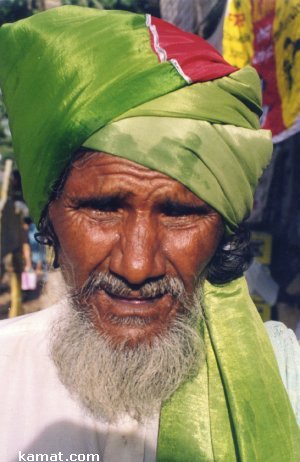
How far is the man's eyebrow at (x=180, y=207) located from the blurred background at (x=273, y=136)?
596 mm

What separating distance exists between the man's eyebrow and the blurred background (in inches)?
23.4

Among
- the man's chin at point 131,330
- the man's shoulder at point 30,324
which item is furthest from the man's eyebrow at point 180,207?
the man's shoulder at point 30,324

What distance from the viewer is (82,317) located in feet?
5.75

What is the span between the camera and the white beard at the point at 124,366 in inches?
66.3

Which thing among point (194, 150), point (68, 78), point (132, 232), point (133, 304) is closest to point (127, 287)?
point (133, 304)

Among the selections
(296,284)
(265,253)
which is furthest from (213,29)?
(296,284)

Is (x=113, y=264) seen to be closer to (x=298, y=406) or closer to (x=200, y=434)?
(x=200, y=434)

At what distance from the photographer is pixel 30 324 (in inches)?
77.0

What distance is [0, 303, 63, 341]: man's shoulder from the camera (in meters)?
1.91

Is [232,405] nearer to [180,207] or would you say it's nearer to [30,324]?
[180,207]

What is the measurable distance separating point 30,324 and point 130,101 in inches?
37.0

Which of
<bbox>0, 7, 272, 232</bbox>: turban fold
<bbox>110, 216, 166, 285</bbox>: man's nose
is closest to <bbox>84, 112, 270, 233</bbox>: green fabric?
<bbox>0, 7, 272, 232</bbox>: turban fold

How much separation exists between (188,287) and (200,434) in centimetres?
47

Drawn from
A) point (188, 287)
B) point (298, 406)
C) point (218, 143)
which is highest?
point (218, 143)
